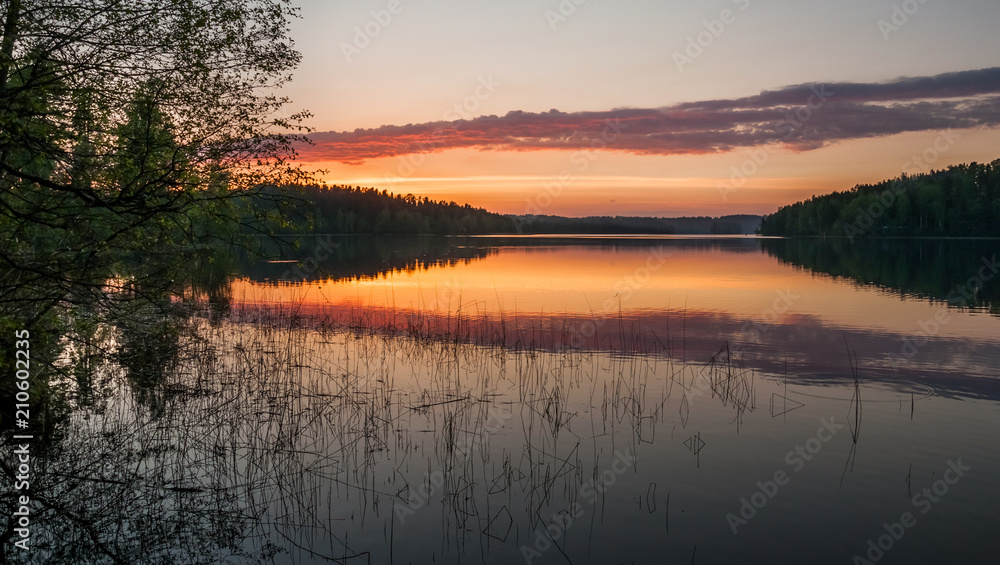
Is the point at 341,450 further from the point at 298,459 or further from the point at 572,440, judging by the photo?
the point at 572,440

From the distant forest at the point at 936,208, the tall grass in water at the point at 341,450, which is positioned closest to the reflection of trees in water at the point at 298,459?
the tall grass in water at the point at 341,450

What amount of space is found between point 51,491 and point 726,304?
29656mm

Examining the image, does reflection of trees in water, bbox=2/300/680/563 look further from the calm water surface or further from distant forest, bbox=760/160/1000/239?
distant forest, bbox=760/160/1000/239

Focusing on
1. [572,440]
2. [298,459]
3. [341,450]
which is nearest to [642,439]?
A: [572,440]

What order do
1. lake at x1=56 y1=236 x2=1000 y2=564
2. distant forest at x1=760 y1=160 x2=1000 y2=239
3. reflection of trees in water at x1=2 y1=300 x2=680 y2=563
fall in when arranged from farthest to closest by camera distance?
distant forest at x1=760 y1=160 x2=1000 y2=239 → lake at x1=56 y1=236 x2=1000 y2=564 → reflection of trees in water at x1=2 y1=300 x2=680 y2=563

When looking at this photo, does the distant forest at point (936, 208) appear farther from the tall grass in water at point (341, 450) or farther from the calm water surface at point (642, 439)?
the tall grass in water at point (341, 450)

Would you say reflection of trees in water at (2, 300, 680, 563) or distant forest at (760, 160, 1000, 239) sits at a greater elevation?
distant forest at (760, 160, 1000, 239)

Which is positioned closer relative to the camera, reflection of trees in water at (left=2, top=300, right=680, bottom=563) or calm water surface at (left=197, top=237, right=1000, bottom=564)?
reflection of trees in water at (left=2, top=300, right=680, bottom=563)

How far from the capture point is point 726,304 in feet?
108

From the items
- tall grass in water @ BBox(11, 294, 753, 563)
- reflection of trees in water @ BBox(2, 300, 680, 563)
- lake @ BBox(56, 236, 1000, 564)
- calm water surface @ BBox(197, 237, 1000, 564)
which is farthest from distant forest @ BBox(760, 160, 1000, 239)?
reflection of trees in water @ BBox(2, 300, 680, 563)

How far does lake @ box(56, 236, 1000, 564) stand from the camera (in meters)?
9.15

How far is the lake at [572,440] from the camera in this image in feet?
30.0

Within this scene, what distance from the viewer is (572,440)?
12.7 meters

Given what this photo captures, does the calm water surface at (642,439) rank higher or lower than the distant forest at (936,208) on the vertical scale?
lower
